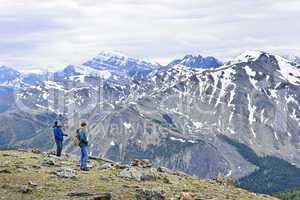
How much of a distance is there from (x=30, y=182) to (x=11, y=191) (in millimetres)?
1854

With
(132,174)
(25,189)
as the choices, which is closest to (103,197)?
(25,189)

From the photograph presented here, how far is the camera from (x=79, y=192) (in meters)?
31.6

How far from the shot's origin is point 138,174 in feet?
129

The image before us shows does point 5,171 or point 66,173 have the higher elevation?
point 5,171

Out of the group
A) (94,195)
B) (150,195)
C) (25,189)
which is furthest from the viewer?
(150,195)

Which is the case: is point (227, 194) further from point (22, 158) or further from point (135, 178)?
point (22, 158)

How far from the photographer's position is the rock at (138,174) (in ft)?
127

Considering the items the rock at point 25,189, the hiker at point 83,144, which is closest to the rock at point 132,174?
the hiker at point 83,144

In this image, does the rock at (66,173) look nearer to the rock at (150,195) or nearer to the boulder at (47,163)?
the boulder at (47,163)

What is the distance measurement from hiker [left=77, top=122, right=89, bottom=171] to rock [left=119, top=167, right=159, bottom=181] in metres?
2.99

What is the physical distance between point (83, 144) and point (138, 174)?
492 centimetres

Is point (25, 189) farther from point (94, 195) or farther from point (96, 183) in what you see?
point (96, 183)

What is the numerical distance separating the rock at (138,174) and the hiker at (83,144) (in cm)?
299

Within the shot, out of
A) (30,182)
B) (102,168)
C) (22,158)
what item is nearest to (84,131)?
(102,168)
